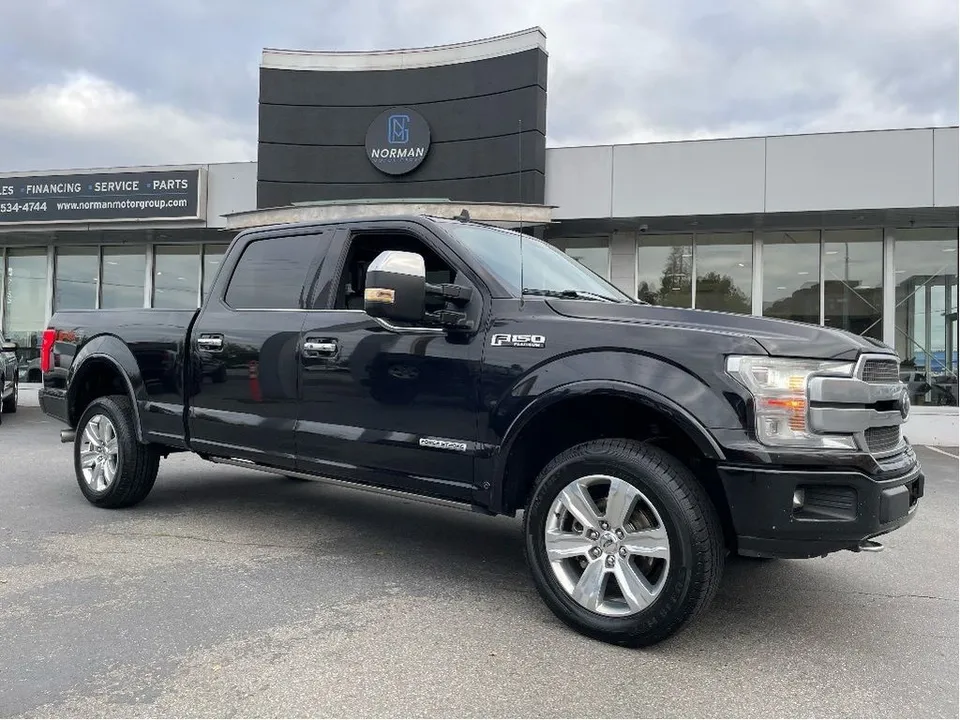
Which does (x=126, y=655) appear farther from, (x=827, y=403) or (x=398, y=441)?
(x=827, y=403)

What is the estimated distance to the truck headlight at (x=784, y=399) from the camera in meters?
3.02

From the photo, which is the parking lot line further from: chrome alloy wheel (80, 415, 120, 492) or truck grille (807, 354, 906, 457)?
chrome alloy wheel (80, 415, 120, 492)

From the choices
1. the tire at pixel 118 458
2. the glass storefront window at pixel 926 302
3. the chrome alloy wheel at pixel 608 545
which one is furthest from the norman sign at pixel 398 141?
the chrome alloy wheel at pixel 608 545

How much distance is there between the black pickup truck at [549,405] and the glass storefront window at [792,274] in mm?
11057

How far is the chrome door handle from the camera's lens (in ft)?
14.1

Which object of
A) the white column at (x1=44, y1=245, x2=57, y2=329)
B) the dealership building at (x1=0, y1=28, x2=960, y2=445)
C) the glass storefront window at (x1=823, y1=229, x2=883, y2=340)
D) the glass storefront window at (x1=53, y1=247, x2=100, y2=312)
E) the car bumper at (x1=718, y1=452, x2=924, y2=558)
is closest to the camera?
the car bumper at (x1=718, y1=452, x2=924, y2=558)

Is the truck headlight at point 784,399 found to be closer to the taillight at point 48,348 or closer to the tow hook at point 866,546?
the tow hook at point 866,546

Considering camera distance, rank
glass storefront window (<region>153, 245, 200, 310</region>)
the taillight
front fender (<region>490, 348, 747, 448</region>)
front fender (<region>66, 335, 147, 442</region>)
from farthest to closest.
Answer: glass storefront window (<region>153, 245, 200, 310</region>) < the taillight < front fender (<region>66, 335, 147, 442</region>) < front fender (<region>490, 348, 747, 448</region>)

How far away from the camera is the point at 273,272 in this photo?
16.2 ft

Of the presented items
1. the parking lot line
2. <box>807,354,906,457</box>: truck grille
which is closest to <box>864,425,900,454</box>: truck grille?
<box>807,354,906,457</box>: truck grille

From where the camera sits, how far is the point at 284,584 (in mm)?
4020

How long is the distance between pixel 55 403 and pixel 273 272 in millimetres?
2399

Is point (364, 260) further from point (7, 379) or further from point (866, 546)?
point (7, 379)

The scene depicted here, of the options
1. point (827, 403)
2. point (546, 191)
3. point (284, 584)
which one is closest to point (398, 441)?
point (284, 584)
